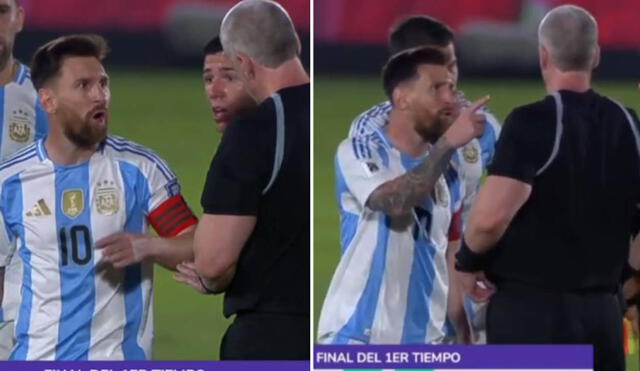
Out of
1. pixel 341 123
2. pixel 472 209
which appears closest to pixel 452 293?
pixel 472 209

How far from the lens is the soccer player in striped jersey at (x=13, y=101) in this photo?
3.97 meters

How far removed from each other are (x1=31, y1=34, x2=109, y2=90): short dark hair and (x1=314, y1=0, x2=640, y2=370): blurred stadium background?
565 millimetres

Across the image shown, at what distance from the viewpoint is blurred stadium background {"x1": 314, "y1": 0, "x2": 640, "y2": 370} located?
3887mm

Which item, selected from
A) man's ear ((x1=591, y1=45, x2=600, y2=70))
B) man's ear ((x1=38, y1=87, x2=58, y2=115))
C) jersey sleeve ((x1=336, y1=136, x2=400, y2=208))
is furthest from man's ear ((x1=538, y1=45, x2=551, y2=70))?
man's ear ((x1=38, y1=87, x2=58, y2=115))

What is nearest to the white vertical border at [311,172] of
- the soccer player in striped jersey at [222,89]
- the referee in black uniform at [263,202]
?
the referee in black uniform at [263,202]

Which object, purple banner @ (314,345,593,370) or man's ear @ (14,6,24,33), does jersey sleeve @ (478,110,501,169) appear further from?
man's ear @ (14,6,24,33)

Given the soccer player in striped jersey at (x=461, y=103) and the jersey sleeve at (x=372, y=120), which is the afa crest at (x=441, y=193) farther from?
the jersey sleeve at (x=372, y=120)

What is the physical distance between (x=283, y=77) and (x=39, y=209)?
2.21 feet

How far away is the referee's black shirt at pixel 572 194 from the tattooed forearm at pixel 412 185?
132 mm

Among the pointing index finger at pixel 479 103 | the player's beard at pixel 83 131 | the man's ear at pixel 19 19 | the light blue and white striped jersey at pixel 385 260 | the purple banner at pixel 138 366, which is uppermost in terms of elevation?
the man's ear at pixel 19 19

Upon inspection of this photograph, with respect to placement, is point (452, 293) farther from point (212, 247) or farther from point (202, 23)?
point (202, 23)

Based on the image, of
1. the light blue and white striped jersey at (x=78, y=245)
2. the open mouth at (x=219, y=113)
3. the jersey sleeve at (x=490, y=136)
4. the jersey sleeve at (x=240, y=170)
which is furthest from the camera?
the open mouth at (x=219, y=113)

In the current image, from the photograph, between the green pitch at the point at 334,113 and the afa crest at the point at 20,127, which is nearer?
the green pitch at the point at 334,113

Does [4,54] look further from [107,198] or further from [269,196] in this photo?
[269,196]
